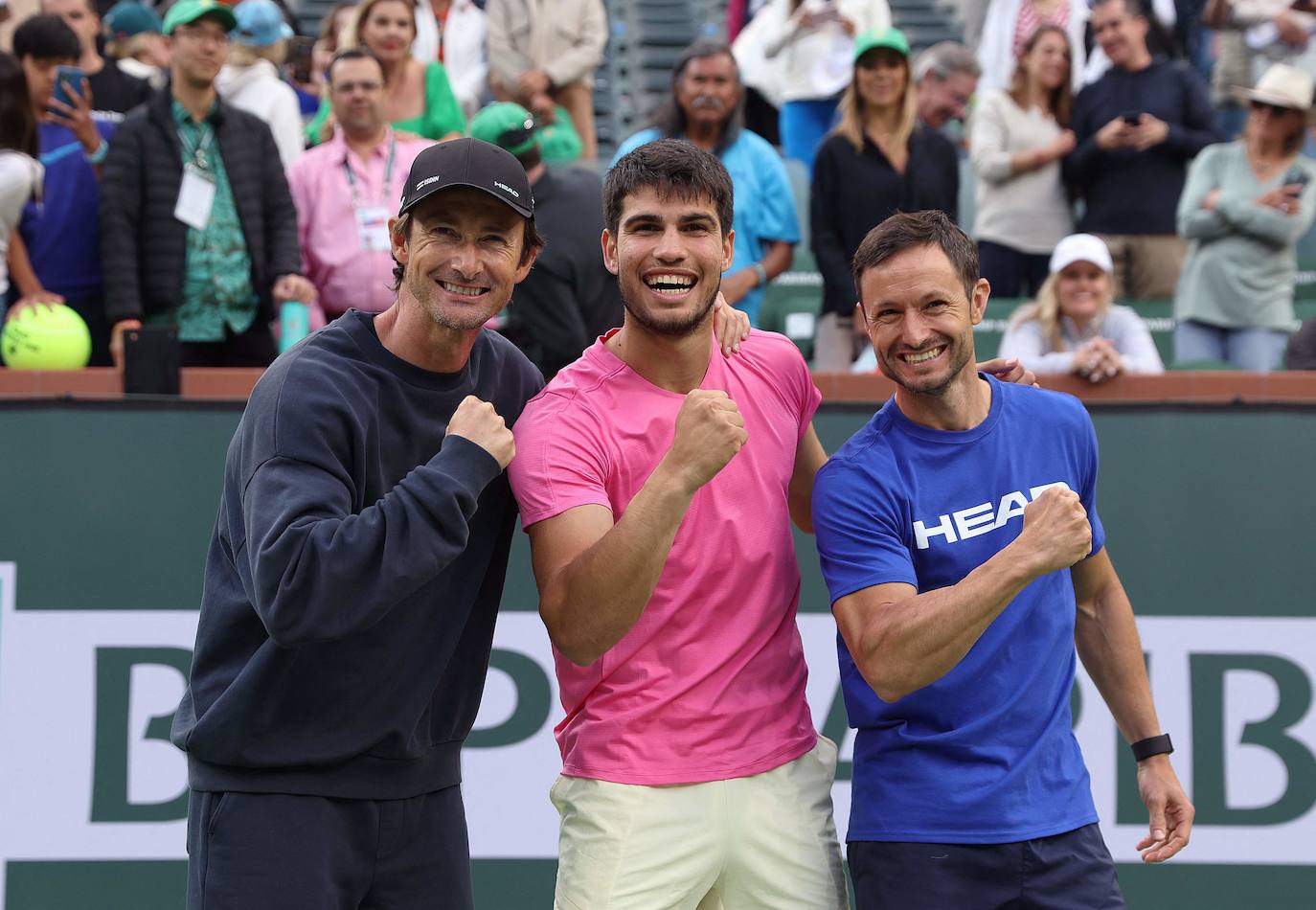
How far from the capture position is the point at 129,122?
6.04m

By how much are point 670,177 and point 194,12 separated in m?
3.54

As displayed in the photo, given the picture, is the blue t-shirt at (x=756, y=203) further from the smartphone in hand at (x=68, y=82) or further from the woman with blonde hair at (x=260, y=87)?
the smartphone in hand at (x=68, y=82)

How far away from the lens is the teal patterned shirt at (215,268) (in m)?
6.02

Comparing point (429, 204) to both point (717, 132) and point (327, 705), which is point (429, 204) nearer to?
point (327, 705)

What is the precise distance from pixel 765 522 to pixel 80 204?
12.6 feet

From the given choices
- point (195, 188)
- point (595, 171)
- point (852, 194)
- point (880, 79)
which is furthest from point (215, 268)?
point (880, 79)

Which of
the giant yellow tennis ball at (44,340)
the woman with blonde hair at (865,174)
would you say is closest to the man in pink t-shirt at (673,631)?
the giant yellow tennis ball at (44,340)

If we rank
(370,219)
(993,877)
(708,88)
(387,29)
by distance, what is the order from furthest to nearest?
1. (387,29)
2. (708,88)
3. (370,219)
4. (993,877)

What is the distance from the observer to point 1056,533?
9.44 ft

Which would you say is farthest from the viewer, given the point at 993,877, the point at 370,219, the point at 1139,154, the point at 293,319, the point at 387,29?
the point at 1139,154

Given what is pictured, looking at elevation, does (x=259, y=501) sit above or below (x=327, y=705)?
above

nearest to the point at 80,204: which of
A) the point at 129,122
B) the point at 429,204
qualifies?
the point at 129,122

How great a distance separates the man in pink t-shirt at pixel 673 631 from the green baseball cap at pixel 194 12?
334 cm

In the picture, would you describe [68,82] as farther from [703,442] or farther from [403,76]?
[703,442]
